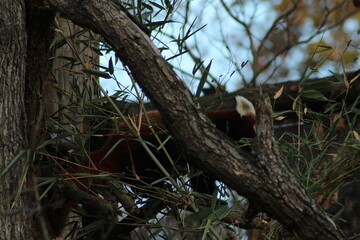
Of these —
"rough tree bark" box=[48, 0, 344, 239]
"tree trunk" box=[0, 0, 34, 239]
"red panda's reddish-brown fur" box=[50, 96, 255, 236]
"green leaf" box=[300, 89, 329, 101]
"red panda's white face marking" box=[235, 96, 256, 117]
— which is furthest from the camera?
"red panda's white face marking" box=[235, 96, 256, 117]

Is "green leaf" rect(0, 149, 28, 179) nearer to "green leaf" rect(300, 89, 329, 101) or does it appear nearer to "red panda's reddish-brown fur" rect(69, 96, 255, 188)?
"red panda's reddish-brown fur" rect(69, 96, 255, 188)

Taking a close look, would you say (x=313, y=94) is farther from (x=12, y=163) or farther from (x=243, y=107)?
(x=12, y=163)

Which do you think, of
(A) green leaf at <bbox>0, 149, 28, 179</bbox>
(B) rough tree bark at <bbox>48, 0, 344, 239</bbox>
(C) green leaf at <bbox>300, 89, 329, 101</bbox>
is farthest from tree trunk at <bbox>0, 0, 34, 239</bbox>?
(C) green leaf at <bbox>300, 89, 329, 101</bbox>

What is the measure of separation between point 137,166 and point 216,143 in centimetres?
155

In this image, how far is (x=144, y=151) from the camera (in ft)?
11.1

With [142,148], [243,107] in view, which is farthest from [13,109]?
[243,107]

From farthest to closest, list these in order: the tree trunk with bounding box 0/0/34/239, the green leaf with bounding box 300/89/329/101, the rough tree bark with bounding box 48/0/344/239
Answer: the green leaf with bounding box 300/89/329/101 < the tree trunk with bounding box 0/0/34/239 < the rough tree bark with bounding box 48/0/344/239

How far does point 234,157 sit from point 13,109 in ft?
3.01

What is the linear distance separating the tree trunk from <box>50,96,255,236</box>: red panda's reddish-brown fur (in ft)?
1.85

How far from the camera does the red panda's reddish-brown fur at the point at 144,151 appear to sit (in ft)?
9.91

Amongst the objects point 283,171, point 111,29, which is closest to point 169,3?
point 111,29

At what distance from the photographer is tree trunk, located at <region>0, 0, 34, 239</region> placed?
210 cm

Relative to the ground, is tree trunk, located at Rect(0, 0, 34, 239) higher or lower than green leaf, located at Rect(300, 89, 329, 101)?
higher

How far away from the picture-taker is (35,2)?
7.61 feet
